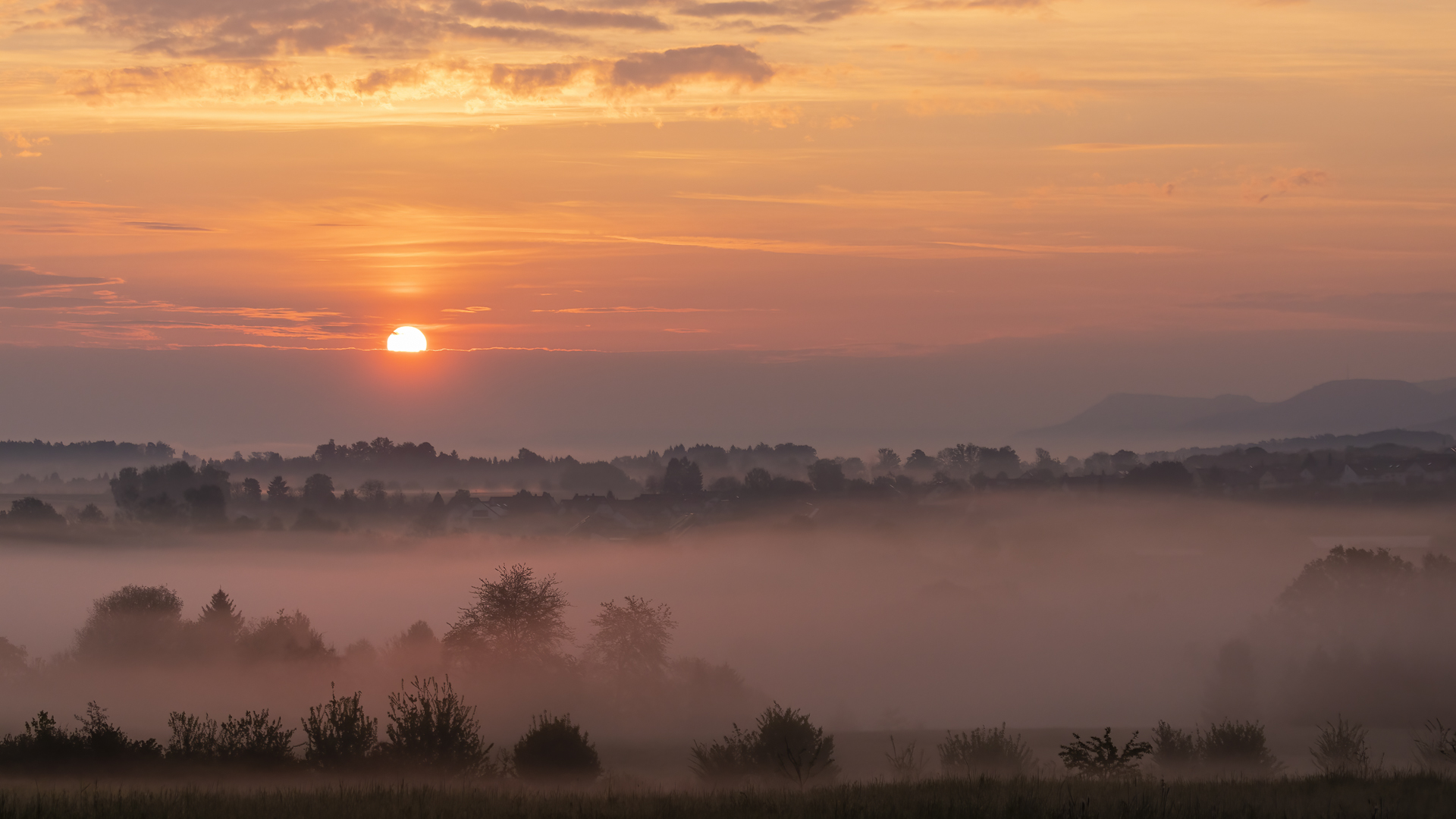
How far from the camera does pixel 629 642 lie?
259 feet

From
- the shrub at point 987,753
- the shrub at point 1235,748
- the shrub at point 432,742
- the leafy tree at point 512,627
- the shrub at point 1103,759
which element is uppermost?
the leafy tree at point 512,627

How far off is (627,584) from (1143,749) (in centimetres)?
14382

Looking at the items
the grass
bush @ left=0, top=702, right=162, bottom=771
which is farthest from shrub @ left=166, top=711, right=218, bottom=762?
the grass

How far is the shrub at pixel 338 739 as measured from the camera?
88.9 ft

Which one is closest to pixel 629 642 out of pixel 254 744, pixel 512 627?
pixel 512 627

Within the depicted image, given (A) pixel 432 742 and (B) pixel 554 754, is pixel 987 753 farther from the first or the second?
(A) pixel 432 742

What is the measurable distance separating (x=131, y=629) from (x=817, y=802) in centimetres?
9769

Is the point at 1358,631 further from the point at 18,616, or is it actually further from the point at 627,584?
the point at 18,616

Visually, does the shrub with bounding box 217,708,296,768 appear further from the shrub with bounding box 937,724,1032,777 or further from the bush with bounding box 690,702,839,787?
the shrub with bounding box 937,724,1032,777

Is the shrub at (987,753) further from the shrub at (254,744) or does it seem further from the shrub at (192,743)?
the shrub at (192,743)

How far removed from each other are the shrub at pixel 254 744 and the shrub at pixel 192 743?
200mm

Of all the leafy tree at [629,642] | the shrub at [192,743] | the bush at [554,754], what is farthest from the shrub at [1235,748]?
the leafy tree at [629,642]

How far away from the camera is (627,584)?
16512 centimetres

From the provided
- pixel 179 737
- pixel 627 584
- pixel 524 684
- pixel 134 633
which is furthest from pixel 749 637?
pixel 179 737
